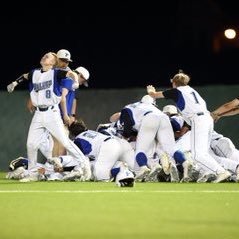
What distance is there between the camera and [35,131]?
1466 centimetres

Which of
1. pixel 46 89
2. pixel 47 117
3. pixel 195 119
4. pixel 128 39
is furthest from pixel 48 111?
pixel 128 39

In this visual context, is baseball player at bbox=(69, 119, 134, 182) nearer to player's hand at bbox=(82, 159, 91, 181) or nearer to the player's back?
player's hand at bbox=(82, 159, 91, 181)

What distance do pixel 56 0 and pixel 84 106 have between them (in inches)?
602

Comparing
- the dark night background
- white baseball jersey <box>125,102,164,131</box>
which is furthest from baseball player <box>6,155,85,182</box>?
the dark night background

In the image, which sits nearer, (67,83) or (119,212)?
(119,212)

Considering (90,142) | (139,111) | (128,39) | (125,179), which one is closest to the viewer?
(125,179)

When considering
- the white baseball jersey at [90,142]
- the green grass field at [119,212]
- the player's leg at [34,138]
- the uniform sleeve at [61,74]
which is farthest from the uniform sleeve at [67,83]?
the green grass field at [119,212]

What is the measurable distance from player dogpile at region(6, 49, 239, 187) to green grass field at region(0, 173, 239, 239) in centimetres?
142

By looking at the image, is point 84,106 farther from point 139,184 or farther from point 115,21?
point 115,21

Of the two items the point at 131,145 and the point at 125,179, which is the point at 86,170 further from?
the point at 125,179

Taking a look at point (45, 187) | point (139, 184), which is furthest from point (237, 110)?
point (45, 187)

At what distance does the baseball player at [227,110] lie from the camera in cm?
1578

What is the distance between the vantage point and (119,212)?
9.09 m

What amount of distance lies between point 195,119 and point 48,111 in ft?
6.96
